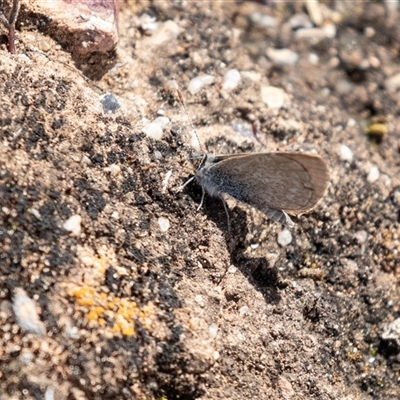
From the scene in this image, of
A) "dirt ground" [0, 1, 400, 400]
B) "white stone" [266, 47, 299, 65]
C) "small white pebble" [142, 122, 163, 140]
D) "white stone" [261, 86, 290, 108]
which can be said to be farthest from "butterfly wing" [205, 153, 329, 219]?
"white stone" [266, 47, 299, 65]

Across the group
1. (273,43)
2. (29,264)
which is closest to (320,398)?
(29,264)

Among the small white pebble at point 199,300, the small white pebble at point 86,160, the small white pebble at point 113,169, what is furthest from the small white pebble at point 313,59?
the small white pebble at point 199,300

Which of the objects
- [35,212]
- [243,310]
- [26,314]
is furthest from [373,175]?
[26,314]

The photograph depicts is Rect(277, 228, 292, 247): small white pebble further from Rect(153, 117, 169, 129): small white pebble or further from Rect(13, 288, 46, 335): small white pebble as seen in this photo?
Rect(13, 288, 46, 335): small white pebble

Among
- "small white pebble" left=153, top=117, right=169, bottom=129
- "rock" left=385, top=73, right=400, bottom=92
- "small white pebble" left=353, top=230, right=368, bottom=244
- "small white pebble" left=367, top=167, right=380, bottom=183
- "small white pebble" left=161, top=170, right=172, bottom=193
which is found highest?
"small white pebble" left=153, top=117, right=169, bottom=129

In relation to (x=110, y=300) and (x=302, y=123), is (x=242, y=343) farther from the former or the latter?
(x=302, y=123)
